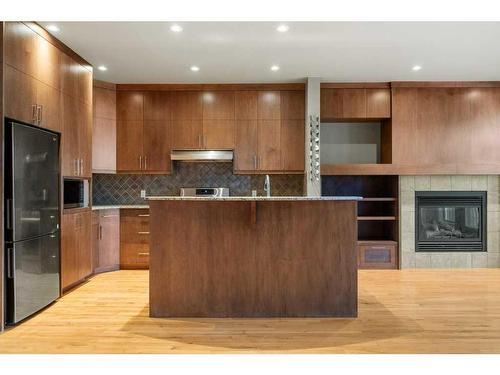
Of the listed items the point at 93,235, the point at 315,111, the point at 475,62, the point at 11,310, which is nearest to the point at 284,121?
the point at 315,111

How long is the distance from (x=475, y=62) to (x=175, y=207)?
13.2 feet

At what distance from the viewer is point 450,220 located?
5.56 meters

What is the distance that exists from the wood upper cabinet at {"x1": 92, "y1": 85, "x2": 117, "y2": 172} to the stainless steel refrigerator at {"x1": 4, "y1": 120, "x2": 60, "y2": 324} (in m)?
1.57

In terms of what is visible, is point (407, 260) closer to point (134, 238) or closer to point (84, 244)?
point (134, 238)

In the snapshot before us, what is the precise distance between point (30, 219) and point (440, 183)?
5.15 meters

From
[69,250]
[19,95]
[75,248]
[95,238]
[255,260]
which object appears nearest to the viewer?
[19,95]

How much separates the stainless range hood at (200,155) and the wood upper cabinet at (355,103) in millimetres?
1543

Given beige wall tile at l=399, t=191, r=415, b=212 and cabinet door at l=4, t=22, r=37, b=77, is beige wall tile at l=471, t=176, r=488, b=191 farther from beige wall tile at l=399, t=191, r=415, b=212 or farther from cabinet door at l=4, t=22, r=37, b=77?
cabinet door at l=4, t=22, r=37, b=77

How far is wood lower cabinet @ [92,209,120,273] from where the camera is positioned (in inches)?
195

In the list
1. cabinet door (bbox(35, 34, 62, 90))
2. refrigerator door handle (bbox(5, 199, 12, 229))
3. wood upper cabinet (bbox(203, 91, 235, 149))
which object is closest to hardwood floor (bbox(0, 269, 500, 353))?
refrigerator door handle (bbox(5, 199, 12, 229))

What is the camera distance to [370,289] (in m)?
4.21

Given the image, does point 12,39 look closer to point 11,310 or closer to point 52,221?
point 52,221

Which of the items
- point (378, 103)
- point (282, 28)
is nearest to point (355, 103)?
point (378, 103)

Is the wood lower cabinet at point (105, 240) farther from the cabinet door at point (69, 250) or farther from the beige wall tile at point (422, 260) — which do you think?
the beige wall tile at point (422, 260)
